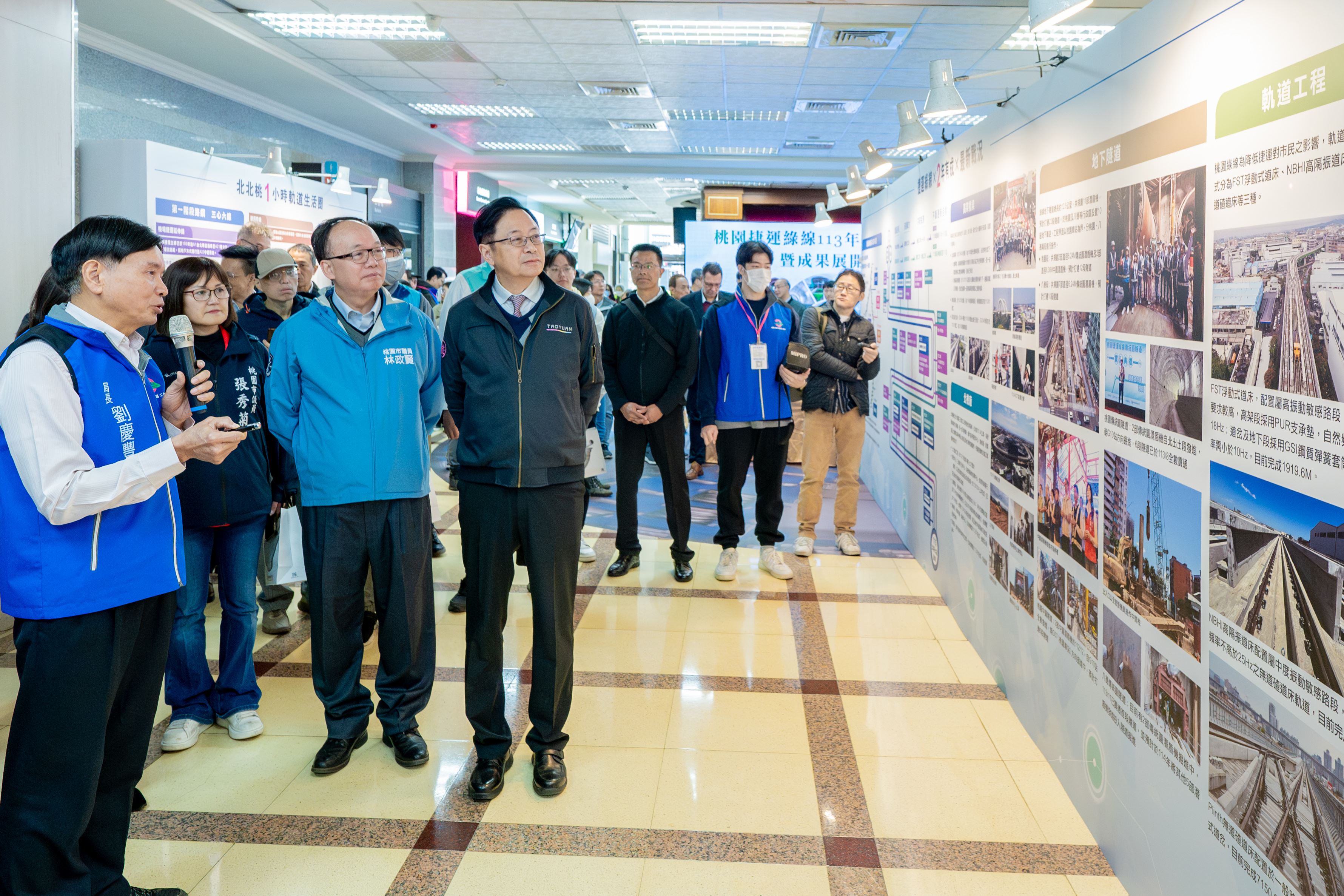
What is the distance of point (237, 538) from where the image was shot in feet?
9.62

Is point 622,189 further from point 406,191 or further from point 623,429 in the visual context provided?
point 623,429

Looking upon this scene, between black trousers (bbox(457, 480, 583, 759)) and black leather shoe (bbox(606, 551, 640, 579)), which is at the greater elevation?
black trousers (bbox(457, 480, 583, 759))

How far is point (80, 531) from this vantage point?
1.77 m

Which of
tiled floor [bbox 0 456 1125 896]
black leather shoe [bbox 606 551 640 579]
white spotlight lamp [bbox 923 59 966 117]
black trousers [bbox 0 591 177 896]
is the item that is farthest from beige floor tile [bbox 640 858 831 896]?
white spotlight lamp [bbox 923 59 966 117]

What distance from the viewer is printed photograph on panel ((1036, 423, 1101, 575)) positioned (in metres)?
2.46

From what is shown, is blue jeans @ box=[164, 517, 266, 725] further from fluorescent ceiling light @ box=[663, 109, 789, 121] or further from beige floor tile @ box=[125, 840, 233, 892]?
fluorescent ceiling light @ box=[663, 109, 789, 121]

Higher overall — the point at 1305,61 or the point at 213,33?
the point at 213,33

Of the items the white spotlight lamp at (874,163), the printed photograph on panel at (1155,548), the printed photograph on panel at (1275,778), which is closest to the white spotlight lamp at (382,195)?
the white spotlight lamp at (874,163)

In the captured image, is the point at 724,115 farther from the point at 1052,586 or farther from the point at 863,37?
the point at 1052,586

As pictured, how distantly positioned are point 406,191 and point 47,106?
9.22m

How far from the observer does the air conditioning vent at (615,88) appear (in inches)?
344

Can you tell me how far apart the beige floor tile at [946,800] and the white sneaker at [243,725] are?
6.50 ft

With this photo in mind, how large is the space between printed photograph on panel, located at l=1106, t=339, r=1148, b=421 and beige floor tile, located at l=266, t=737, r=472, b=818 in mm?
2164

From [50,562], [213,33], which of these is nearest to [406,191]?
[213,33]
